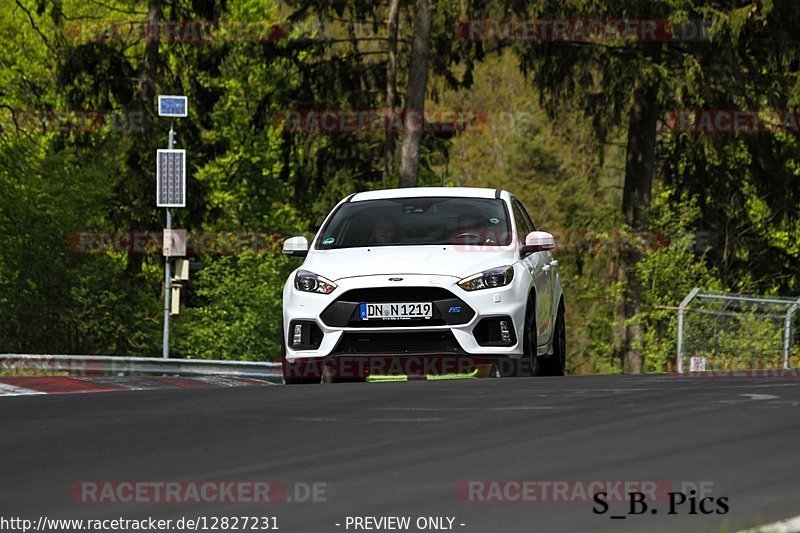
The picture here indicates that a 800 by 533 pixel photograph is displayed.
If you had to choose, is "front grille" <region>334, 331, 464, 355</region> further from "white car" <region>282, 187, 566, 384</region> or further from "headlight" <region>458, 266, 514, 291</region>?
"headlight" <region>458, 266, 514, 291</region>

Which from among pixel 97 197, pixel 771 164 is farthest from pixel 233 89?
pixel 771 164

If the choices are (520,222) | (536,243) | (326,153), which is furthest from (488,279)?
(326,153)

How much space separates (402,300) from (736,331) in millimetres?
12509

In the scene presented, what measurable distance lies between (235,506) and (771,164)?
3038cm

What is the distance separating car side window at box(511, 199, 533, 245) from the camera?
1512cm

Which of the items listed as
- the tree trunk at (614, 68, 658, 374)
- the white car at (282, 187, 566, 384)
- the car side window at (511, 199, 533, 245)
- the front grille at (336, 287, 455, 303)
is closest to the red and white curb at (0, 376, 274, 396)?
the white car at (282, 187, 566, 384)

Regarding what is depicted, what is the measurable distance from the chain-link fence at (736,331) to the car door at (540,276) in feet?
29.0

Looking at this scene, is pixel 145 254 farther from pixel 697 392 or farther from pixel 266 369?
pixel 697 392

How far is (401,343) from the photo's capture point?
13.5 m

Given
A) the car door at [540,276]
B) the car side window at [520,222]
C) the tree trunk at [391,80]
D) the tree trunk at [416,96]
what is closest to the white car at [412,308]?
the car door at [540,276]

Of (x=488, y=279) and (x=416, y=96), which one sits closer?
(x=488, y=279)

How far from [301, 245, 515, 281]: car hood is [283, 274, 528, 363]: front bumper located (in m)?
0.09

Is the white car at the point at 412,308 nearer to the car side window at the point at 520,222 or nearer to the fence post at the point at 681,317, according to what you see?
the car side window at the point at 520,222

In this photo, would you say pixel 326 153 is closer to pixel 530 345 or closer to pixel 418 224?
pixel 418 224
